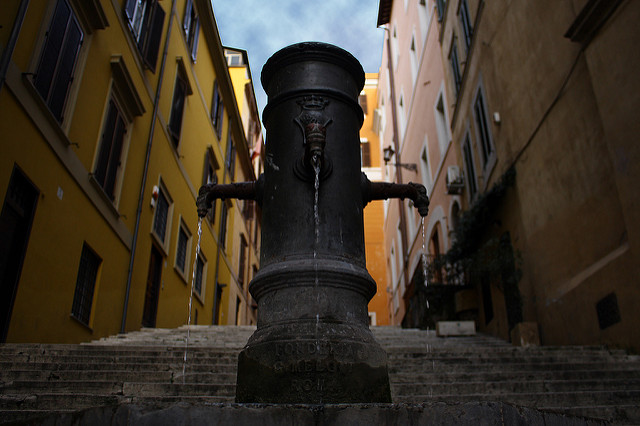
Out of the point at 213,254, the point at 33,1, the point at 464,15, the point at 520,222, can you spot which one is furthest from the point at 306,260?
the point at 213,254

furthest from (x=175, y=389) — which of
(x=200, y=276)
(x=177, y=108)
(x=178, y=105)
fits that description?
(x=200, y=276)

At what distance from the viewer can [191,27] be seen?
58.2 ft

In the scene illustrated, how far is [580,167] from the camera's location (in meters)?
8.77

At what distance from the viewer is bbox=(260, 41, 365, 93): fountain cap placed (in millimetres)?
4246

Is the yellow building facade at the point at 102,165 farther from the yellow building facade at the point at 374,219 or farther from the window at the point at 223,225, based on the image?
the yellow building facade at the point at 374,219

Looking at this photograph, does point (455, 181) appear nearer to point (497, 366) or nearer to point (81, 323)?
point (497, 366)

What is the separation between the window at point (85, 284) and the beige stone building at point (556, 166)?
7647mm

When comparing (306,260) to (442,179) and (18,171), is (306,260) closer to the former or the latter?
(18,171)

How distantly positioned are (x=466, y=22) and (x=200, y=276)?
1116 centimetres

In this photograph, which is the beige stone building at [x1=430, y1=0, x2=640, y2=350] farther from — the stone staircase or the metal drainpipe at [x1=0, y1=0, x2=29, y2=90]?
the metal drainpipe at [x1=0, y1=0, x2=29, y2=90]

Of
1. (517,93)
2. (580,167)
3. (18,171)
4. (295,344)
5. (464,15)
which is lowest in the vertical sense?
(295,344)

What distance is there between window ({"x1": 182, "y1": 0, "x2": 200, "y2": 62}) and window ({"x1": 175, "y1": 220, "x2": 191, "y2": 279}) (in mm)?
5465

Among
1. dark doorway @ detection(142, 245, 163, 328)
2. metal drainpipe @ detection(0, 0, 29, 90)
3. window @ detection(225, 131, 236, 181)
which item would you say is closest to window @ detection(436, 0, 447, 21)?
window @ detection(225, 131, 236, 181)

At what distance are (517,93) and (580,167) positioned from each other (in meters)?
3.27
